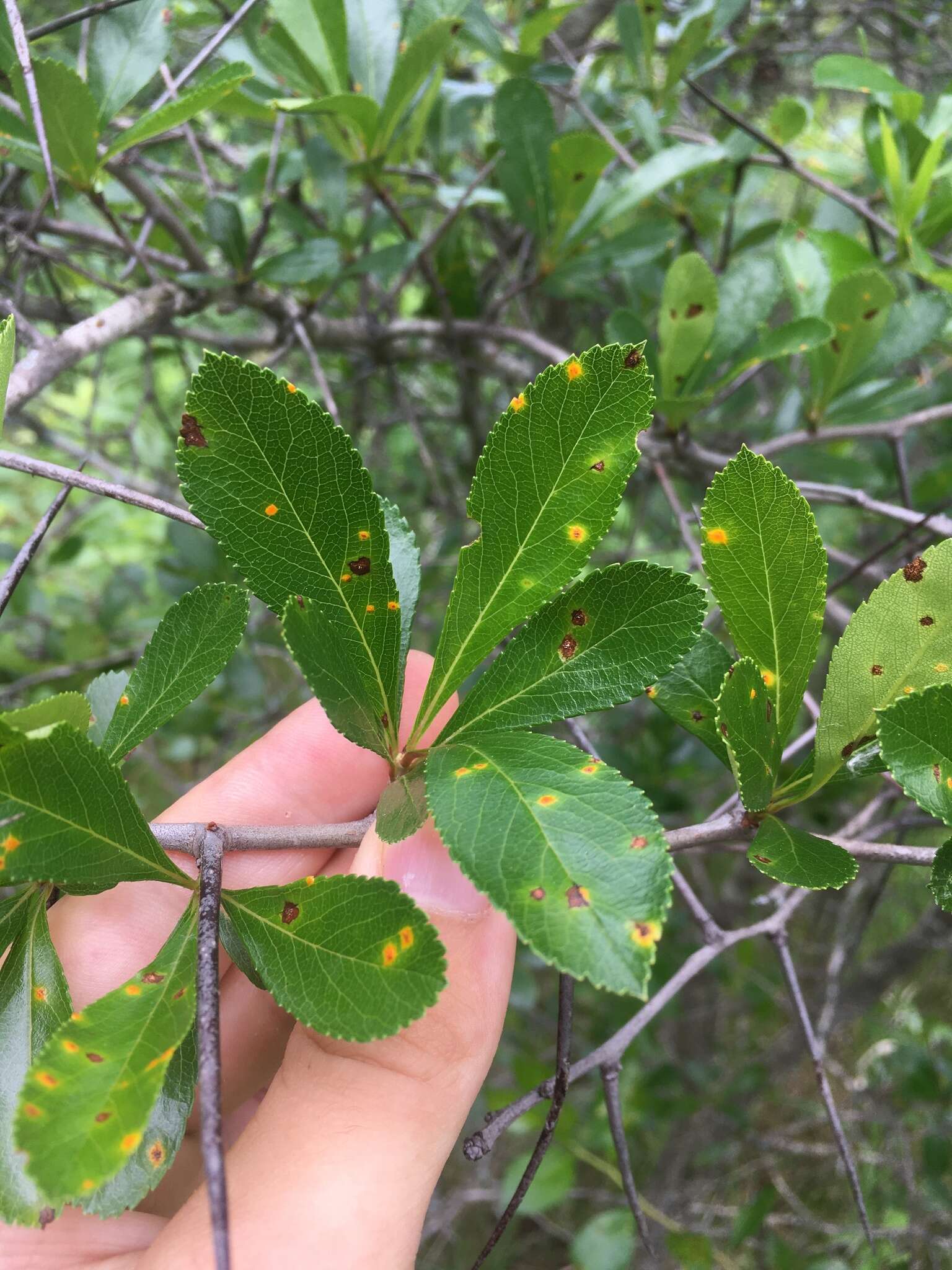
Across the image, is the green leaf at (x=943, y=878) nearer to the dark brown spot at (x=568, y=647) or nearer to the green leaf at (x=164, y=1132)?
the dark brown spot at (x=568, y=647)

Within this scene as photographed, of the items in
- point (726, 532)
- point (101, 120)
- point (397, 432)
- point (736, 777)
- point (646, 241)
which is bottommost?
point (397, 432)

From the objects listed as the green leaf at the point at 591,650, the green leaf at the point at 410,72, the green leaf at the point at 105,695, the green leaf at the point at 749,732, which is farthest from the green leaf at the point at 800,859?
the green leaf at the point at 410,72

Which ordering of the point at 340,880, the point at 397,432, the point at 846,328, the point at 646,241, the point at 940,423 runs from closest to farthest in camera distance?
the point at 340,880
the point at 846,328
the point at 646,241
the point at 940,423
the point at 397,432

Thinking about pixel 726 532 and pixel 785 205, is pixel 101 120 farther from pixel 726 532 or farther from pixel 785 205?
pixel 785 205

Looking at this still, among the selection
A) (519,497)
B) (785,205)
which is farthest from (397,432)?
(519,497)

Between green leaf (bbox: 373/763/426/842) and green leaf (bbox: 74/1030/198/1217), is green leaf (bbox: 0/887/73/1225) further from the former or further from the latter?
green leaf (bbox: 373/763/426/842)

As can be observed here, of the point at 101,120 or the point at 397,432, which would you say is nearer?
the point at 101,120
